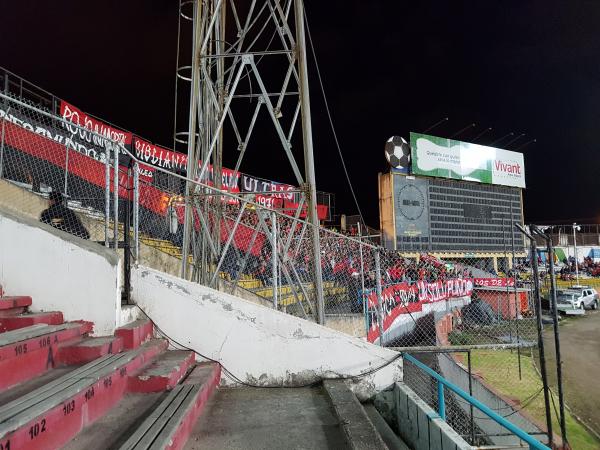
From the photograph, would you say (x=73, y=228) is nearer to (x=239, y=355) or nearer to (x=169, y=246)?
(x=239, y=355)

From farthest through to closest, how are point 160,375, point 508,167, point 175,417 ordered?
point 508,167 → point 160,375 → point 175,417

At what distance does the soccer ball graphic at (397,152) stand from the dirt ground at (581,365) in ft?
53.7

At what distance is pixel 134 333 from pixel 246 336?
120cm

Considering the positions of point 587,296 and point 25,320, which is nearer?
point 25,320

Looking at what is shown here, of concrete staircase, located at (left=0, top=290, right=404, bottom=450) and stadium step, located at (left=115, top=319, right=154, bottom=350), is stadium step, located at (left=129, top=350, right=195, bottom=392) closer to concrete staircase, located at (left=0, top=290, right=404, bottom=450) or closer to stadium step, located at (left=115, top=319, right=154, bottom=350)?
concrete staircase, located at (left=0, top=290, right=404, bottom=450)

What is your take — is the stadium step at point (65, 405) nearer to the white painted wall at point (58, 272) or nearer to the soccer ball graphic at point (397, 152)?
the white painted wall at point (58, 272)

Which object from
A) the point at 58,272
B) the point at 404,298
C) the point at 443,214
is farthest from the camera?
the point at 443,214

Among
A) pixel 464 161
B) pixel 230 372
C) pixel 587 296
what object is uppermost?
pixel 464 161

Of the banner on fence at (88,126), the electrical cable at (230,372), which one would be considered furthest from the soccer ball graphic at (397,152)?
the electrical cable at (230,372)

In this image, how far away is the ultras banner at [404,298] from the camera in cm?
920

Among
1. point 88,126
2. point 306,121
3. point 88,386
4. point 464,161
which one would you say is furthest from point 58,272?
point 464,161

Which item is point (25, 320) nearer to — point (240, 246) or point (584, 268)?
point (240, 246)

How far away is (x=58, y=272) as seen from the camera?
416 centimetres

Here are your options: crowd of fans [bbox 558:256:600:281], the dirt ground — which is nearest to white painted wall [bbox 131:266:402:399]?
the dirt ground
